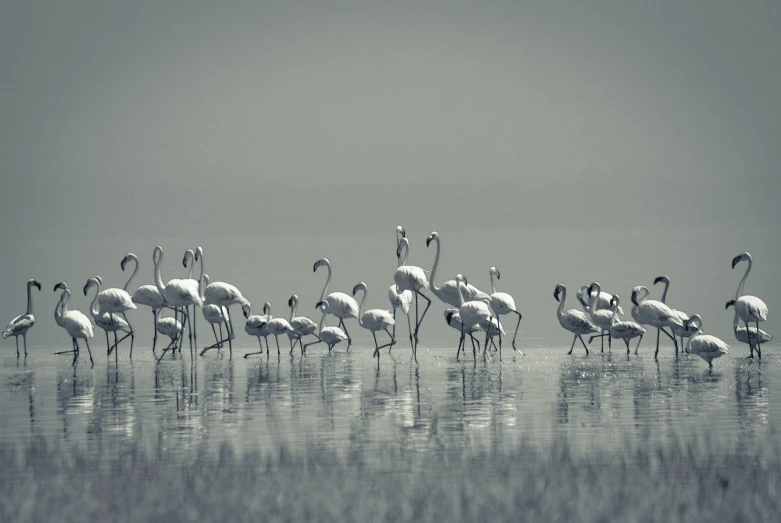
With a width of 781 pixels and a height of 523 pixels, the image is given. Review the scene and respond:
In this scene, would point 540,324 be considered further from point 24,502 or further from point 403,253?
point 24,502

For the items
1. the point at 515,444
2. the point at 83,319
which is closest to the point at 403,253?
the point at 83,319

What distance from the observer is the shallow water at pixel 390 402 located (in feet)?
34.8

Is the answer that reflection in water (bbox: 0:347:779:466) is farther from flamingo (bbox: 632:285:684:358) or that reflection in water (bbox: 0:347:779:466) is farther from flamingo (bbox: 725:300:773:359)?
flamingo (bbox: 632:285:684:358)

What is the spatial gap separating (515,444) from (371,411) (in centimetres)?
274

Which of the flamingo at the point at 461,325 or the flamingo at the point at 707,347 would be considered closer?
the flamingo at the point at 707,347

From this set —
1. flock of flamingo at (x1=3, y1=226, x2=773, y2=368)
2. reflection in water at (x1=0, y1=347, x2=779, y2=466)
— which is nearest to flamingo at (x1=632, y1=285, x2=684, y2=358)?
flock of flamingo at (x1=3, y1=226, x2=773, y2=368)

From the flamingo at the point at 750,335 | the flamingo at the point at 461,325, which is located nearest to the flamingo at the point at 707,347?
the flamingo at the point at 750,335

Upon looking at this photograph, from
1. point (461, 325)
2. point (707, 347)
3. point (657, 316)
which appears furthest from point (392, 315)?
point (707, 347)

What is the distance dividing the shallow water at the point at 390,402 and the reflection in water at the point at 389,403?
2 centimetres

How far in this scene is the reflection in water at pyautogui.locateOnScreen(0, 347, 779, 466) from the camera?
1065 cm

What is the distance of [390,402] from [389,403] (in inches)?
3.7

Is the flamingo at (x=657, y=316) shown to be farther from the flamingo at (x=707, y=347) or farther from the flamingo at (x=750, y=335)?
the flamingo at (x=707, y=347)

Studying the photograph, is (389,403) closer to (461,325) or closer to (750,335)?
(750,335)

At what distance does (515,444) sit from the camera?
33.3ft
